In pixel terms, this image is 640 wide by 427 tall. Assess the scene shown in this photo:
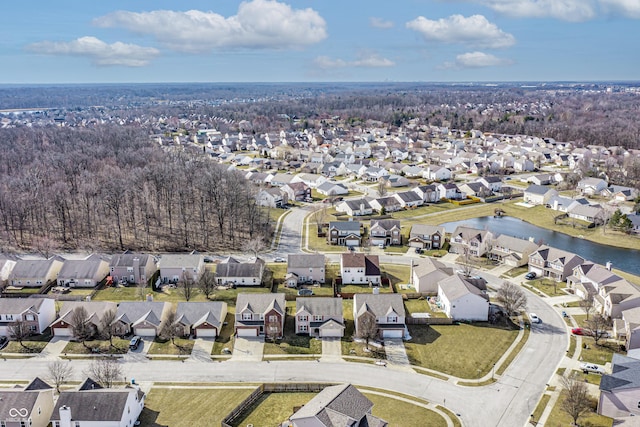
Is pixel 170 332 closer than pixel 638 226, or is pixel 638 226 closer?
pixel 170 332

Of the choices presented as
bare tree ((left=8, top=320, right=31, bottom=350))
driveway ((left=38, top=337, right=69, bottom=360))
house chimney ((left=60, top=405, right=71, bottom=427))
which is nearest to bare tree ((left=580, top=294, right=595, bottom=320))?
house chimney ((left=60, top=405, right=71, bottom=427))

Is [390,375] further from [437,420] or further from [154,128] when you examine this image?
[154,128]

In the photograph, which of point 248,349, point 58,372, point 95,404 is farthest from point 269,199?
point 95,404

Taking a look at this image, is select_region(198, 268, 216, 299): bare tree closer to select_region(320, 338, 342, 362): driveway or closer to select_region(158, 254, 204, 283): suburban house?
select_region(158, 254, 204, 283): suburban house

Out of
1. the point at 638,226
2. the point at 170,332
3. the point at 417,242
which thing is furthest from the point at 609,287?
the point at 170,332

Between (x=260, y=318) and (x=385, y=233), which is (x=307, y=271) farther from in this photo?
(x=385, y=233)
